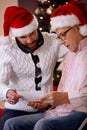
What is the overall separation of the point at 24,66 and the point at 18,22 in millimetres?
284

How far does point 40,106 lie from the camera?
1958 millimetres

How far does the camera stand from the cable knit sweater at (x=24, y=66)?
210 cm

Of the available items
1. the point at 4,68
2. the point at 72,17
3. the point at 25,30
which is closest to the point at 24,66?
the point at 4,68

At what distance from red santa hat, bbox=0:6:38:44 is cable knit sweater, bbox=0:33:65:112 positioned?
84mm

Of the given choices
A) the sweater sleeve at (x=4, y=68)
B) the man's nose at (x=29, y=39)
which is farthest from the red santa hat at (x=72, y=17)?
the sweater sleeve at (x=4, y=68)

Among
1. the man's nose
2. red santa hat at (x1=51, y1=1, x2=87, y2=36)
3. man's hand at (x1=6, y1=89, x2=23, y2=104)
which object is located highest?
red santa hat at (x1=51, y1=1, x2=87, y2=36)

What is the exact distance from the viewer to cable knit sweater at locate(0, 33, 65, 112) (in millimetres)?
2100

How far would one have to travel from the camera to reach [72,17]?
1.77 meters

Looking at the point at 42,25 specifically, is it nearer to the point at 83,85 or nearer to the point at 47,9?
the point at 47,9

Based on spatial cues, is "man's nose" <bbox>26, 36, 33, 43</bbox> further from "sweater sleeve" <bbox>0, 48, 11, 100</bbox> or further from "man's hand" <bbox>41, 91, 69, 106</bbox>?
"man's hand" <bbox>41, 91, 69, 106</bbox>

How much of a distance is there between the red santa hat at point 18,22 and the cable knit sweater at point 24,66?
84 millimetres

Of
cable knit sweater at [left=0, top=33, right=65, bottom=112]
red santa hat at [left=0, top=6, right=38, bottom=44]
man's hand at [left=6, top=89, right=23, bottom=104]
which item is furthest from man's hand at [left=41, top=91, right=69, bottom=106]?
red santa hat at [left=0, top=6, right=38, bottom=44]

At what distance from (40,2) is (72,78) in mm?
2079

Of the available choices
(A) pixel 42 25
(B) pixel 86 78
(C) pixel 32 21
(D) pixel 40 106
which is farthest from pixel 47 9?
(B) pixel 86 78
